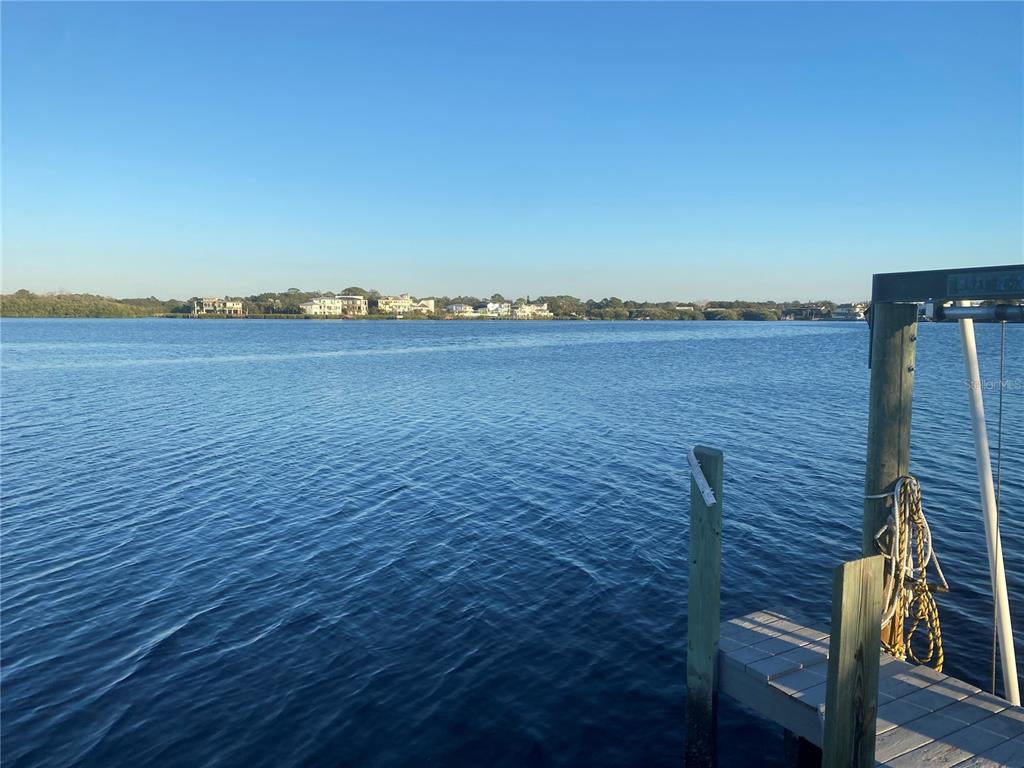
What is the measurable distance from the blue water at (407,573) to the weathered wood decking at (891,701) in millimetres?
1894

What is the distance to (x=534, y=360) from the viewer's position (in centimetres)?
7219

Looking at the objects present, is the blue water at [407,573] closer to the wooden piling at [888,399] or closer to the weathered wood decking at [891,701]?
the weathered wood decking at [891,701]

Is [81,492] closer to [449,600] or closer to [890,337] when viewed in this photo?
[449,600]

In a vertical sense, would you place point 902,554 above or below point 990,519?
below

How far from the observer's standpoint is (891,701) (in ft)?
20.8

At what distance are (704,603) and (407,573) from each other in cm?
823

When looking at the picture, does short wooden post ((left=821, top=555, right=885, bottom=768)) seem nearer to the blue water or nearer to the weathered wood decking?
the weathered wood decking

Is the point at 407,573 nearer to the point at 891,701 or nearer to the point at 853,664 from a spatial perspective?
the point at 891,701

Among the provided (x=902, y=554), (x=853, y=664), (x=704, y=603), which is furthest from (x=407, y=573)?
(x=853, y=664)

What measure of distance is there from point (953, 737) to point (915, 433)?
25308mm

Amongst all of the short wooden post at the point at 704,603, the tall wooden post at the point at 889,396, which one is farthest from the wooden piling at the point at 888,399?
the short wooden post at the point at 704,603

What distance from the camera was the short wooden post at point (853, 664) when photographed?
14.5 ft

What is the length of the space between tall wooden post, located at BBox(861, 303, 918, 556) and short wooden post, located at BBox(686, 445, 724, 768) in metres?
1.71

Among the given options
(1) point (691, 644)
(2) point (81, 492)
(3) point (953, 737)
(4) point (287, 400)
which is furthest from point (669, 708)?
(4) point (287, 400)
